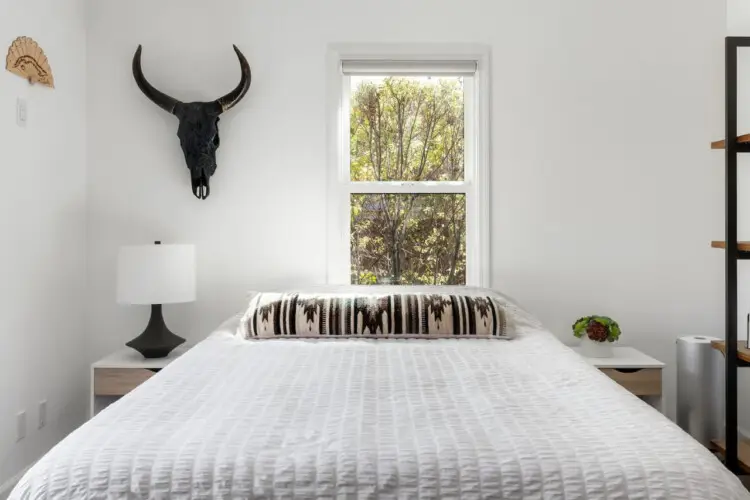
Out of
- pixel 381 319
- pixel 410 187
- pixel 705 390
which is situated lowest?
pixel 705 390

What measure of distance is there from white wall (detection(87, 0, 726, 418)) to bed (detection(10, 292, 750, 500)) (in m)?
1.46

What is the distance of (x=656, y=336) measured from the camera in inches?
120

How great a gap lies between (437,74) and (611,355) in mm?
1541

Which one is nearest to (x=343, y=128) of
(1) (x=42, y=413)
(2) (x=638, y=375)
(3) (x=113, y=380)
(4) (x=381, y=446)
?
(3) (x=113, y=380)

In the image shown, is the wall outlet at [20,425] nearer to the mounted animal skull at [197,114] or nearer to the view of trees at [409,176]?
the mounted animal skull at [197,114]

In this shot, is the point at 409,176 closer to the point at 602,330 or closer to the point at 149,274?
the point at 602,330

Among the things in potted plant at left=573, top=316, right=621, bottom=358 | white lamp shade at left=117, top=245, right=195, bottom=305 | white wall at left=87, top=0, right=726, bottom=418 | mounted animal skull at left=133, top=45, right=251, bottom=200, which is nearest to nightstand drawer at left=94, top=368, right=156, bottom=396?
white lamp shade at left=117, top=245, right=195, bottom=305

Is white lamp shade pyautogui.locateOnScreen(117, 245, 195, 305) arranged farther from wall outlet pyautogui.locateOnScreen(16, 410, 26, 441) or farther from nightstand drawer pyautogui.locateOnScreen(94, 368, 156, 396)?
wall outlet pyautogui.locateOnScreen(16, 410, 26, 441)

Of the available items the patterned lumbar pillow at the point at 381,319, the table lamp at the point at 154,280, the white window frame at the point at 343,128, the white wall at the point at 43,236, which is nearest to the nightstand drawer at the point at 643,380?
the patterned lumbar pillow at the point at 381,319

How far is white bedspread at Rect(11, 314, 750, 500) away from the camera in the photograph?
1.12 m

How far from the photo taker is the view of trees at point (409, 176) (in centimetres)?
315

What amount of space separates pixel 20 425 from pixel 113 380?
402mm

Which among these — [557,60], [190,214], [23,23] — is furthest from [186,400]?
[557,60]

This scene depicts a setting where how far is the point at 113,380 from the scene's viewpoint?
2.61 m
